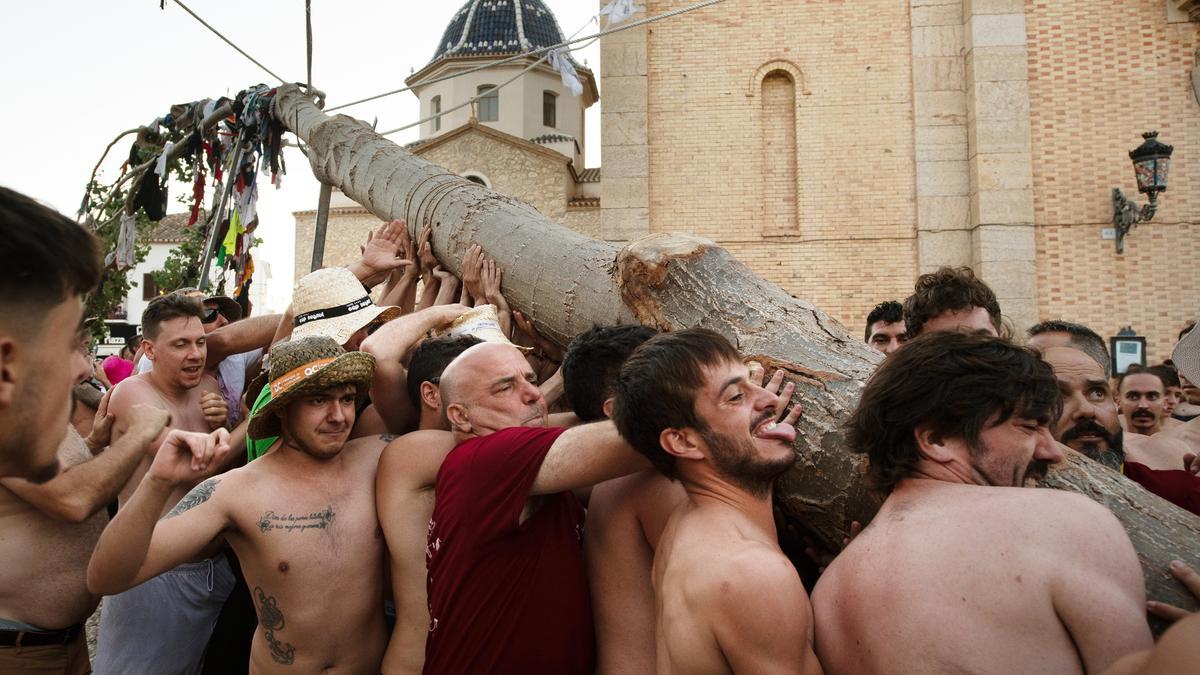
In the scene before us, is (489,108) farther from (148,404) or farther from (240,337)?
(148,404)

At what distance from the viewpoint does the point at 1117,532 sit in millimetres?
1633

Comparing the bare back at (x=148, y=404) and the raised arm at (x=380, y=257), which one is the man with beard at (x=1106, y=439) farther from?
the bare back at (x=148, y=404)

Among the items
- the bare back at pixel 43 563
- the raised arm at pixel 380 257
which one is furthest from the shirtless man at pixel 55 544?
the raised arm at pixel 380 257

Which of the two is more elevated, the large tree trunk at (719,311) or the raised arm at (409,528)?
the large tree trunk at (719,311)

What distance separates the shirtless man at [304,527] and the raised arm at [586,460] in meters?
0.87

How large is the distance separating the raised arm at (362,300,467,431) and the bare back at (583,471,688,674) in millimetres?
1178

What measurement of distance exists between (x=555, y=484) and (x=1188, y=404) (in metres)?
5.39

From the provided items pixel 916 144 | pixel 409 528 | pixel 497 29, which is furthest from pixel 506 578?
pixel 497 29

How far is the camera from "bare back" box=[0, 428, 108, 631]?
2.76 meters

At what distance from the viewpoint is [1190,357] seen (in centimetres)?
250

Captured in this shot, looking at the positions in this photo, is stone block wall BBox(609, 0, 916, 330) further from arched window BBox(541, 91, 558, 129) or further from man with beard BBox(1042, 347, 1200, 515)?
arched window BBox(541, 91, 558, 129)

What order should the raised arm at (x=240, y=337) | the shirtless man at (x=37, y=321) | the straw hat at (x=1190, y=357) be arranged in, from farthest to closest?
the raised arm at (x=240, y=337)
the straw hat at (x=1190, y=357)
the shirtless man at (x=37, y=321)

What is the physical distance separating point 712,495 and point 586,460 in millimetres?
347

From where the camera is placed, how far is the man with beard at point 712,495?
172 centimetres
